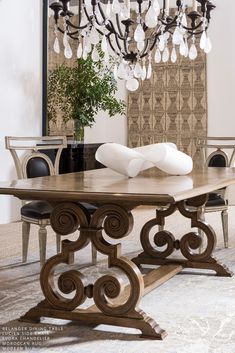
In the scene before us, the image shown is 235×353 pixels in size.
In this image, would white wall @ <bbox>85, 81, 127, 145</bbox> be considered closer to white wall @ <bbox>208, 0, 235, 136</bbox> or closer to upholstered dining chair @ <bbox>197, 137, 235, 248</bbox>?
white wall @ <bbox>208, 0, 235, 136</bbox>

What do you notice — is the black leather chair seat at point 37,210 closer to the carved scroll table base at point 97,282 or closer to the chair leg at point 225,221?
the carved scroll table base at point 97,282

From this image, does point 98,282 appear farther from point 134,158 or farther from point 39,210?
point 39,210

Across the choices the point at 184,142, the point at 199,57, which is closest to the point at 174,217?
the point at 184,142

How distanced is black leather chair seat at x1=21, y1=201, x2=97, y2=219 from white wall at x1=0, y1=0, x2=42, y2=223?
2195 millimetres

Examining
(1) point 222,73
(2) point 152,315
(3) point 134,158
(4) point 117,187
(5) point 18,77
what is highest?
(1) point 222,73

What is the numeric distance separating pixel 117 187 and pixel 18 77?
12.1ft

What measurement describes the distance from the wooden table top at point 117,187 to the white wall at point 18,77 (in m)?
2.81

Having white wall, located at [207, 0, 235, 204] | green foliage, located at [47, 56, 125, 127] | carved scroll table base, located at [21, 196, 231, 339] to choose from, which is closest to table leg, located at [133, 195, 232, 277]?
carved scroll table base, located at [21, 196, 231, 339]

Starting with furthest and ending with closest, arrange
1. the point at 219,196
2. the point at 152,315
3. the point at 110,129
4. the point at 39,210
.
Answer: the point at 110,129 < the point at 219,196 < the point at 39,210 < the point at 152,315

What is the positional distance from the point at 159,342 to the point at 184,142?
5.50 metres

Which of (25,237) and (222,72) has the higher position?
(222,72)

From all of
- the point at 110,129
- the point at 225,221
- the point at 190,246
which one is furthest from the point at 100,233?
the point at 110,129

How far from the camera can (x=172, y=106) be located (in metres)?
7.81

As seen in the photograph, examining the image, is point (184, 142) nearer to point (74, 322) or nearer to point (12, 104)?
point (12, 104)
